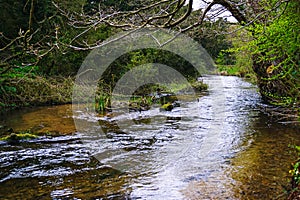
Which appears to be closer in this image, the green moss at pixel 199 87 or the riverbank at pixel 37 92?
the riverbank at pixel 37 92

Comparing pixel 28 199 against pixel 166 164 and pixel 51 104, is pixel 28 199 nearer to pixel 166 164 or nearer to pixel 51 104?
pixel 166 164

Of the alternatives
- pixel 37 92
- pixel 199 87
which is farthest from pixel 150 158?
pixel 199 87

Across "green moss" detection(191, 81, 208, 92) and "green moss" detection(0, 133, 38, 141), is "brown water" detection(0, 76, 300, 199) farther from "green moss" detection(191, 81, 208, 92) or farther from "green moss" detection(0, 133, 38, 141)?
"green moss" detection(191, 81, 208, 92)

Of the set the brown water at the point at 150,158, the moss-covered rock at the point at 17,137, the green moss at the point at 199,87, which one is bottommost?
the brown water at the point at 150,158

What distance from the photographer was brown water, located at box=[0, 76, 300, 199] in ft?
14.6

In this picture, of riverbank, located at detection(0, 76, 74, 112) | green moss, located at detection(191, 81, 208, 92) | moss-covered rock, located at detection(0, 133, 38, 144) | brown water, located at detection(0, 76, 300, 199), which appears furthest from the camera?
green moss, located at detection(191, 81, 208, 92)

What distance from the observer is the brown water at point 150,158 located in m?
4.46

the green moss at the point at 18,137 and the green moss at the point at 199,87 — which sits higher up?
the green moss at the point at 199,87

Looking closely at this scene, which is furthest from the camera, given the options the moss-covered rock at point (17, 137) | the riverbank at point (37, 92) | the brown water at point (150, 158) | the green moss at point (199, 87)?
the green moss at point (199, 87)

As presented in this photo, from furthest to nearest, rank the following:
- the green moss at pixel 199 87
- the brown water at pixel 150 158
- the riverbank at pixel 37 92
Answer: the green moss at pixel 199 87, the riverbank at pixel 37 92, the brown water at pixel 150 158

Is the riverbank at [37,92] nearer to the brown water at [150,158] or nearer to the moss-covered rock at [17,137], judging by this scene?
the brown water at [150,158]

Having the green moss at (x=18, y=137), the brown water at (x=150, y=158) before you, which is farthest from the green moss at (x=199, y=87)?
the green moss at (x=18, y=137)

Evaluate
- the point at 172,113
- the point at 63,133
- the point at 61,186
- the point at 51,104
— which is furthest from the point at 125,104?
the point at 61,186

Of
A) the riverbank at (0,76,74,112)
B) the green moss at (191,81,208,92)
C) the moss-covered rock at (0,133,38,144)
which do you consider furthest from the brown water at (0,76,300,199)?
the green moss at (191,81,208,92)
